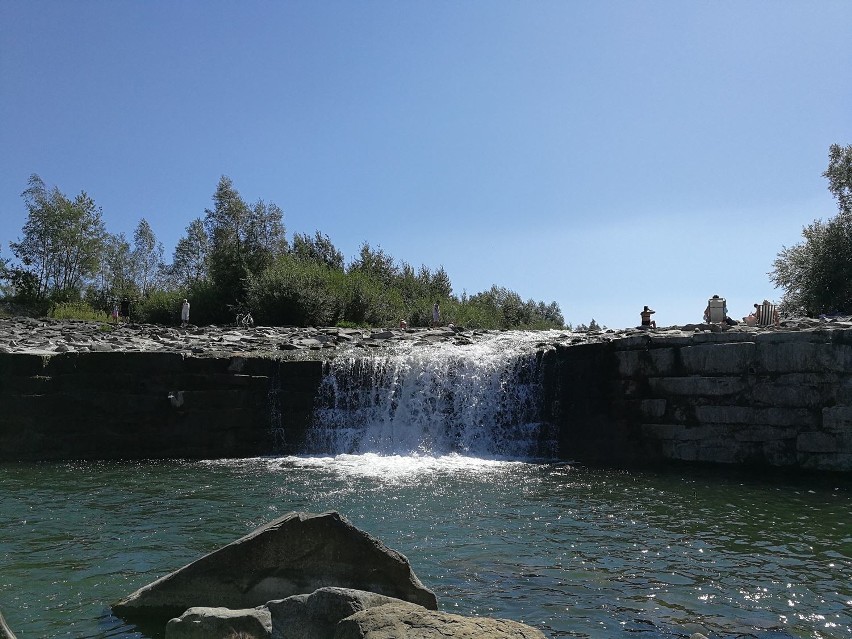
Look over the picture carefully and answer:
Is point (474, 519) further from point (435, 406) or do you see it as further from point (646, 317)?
point (646, 317)

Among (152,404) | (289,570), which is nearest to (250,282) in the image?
(152,404)

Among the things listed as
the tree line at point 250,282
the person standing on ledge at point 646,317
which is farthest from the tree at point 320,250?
the person standing on ledge at point 646,317

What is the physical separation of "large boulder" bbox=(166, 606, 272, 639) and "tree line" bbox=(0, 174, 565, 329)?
24.0 meters

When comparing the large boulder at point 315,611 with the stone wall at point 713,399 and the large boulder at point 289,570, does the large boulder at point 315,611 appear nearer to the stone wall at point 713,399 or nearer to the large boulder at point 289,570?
the large boulder at point 289,570

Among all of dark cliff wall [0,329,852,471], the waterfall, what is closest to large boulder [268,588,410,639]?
the waterfall

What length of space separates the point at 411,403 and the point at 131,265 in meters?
51.7

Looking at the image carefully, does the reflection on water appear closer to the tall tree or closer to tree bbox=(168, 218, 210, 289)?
the tall tree

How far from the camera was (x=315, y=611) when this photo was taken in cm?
461

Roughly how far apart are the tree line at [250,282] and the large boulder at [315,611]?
78.7ft

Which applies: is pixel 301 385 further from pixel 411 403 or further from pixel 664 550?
pixel 664 550

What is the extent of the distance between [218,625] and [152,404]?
13.0m

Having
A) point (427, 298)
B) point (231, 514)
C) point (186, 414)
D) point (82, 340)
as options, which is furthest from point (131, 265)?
point (231, 514)

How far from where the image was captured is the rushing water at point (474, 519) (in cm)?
607

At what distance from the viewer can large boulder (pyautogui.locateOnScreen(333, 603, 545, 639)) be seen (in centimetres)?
401
